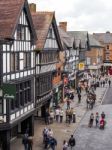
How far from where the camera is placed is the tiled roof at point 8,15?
30828 mm

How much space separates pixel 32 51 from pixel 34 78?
2566mm

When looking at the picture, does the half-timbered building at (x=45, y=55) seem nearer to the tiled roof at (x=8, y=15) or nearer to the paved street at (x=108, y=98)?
the tiled roof at (x=8, y=15)

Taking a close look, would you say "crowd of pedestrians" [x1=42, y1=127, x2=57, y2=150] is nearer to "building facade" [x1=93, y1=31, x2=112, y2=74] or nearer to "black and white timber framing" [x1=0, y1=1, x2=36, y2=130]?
"black and white timber framing" [x1=0, y1=1, x2=36, y2=130]

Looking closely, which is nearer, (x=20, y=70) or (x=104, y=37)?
(x=20, y=70)

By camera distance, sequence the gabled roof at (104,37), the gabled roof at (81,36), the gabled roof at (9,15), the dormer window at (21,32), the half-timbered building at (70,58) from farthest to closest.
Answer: the gabled roof at (104,37), the gabled roof at (81,36), the half-timbered building at (70,58), the dormer window at (21,32), the gabled roof at (9,15)

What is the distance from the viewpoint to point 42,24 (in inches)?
1652

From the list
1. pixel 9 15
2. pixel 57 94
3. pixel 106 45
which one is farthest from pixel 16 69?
pixel 106 45

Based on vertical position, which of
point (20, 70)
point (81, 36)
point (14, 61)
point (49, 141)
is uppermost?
point (81, 36)

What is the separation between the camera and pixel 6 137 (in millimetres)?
31062

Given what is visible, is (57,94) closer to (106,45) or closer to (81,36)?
(81,36)

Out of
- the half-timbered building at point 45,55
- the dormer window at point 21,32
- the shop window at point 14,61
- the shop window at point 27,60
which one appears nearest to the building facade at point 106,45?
the half-timbered building at point 45,55

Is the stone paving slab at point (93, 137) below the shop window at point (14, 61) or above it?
below

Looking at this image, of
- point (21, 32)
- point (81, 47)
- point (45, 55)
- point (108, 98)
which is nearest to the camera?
point (21, 32)

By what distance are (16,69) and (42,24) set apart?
34.4 feet
